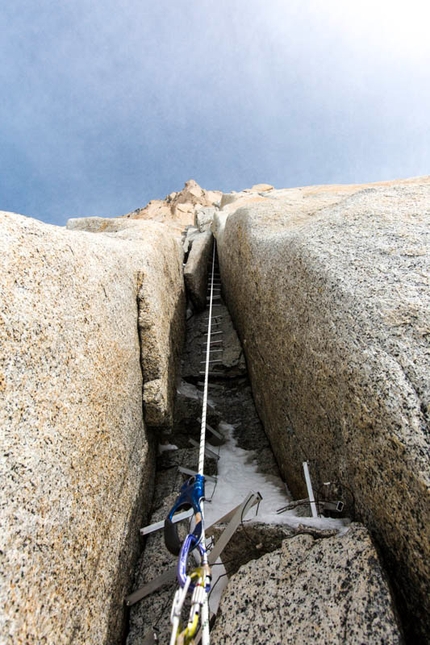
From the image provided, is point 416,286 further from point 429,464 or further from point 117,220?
point 117,220

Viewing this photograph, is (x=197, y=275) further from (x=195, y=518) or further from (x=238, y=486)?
(x=195, y=518)

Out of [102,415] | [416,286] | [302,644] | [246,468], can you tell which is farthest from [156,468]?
[416,286]

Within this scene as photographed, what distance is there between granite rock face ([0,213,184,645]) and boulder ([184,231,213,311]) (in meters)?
8.26

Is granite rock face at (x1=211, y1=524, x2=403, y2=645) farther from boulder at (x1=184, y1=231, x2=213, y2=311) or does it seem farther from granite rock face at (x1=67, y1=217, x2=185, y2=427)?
boulder at (x1=184, y1=231, x2=213, y2=311)

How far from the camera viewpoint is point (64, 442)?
3.98m

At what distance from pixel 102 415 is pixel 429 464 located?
3974mm

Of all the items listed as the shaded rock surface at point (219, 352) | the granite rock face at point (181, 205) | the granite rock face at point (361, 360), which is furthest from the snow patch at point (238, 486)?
the granite rock face at point (181, 205)

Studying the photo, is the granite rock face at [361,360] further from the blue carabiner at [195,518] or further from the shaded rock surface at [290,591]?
the blue carabiner at [195,518]

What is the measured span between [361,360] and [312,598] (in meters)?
2.62

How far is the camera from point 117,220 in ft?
45.9

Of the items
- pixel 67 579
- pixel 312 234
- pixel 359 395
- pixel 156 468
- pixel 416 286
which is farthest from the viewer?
pixel 156 468

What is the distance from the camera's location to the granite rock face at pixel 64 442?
3.16 meters

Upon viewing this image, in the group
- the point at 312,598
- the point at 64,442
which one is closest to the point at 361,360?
the point at 312,598

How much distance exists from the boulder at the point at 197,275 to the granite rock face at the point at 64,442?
8255 mm
